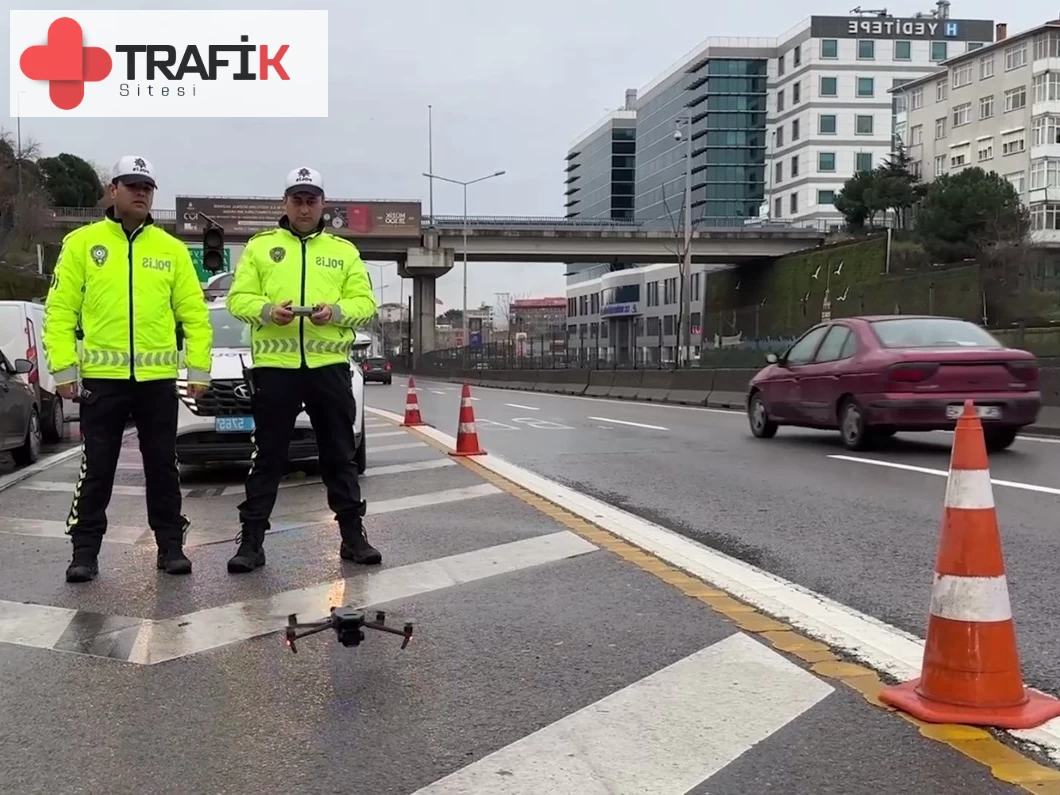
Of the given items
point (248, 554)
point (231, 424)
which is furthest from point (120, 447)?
point (231, 424)

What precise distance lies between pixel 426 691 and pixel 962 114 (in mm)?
85648

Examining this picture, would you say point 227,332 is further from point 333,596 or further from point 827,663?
point 827,663

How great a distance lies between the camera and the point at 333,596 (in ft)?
17.0

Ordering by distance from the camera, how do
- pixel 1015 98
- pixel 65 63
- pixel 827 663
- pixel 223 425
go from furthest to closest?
pixel 1015 98
pixel 65 63
pixel 223 425
pixel 827 663

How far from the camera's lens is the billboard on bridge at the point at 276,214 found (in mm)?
64562

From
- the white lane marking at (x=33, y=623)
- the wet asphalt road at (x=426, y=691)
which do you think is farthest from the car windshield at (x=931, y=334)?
the white lane marking at (x=33, y=623)

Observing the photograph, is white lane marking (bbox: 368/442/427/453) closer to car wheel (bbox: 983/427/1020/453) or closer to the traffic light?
car wheel (bbox: 983/427/1020/453)

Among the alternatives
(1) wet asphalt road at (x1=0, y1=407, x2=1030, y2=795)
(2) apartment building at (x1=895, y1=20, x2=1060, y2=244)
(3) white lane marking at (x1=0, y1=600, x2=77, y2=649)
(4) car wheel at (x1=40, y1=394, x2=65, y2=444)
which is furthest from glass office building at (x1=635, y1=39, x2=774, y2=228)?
(3) white lane marking at (x1=0, y1=600, x2=77, y2=649)

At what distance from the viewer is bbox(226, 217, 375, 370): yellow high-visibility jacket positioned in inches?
223

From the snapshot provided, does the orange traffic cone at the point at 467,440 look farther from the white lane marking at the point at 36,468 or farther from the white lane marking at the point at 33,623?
the white lane marking at the point at 33,623

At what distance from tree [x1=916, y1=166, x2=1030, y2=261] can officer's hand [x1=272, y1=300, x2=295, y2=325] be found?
59018mm

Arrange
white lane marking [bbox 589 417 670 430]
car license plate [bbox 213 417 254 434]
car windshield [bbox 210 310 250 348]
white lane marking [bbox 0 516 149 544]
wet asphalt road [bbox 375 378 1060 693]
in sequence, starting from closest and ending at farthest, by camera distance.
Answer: wet asphalt road [bbox 375 378 1060 693], white lane marking [bbox 0 516 149 544], car license plate [bbox 213 417 254 434], car windshield [bbox 210 310 250 348], white lane marking [bbox 589 417 670 430]

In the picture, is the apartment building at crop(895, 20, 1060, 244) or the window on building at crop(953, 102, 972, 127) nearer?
the apartment building at crop(895, 20, 1060, 244)

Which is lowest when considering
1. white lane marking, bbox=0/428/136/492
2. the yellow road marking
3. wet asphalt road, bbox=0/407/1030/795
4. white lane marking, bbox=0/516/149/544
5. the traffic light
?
white lane marking, bbox=0/428/136/492
